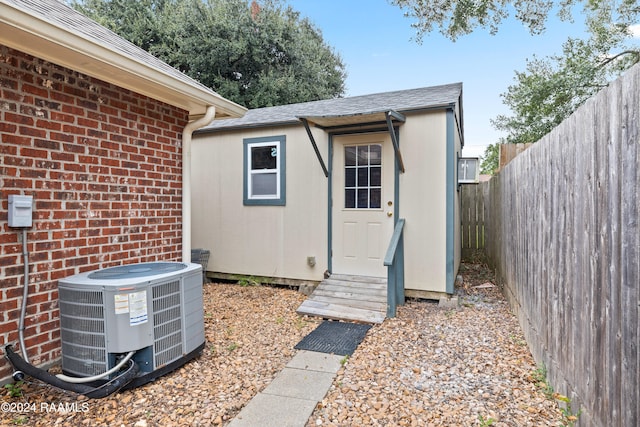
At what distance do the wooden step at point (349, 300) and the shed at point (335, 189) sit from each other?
0.24 meters

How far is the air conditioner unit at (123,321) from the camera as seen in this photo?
259cm

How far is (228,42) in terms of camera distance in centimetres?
1390

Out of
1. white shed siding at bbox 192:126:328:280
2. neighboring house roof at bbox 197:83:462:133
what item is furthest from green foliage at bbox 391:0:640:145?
white shed siding at bbox 192:126:328:280

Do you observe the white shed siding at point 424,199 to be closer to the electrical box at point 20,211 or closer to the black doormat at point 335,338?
the black doormat at point 335,338

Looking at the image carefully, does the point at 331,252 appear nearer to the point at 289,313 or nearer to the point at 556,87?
the point at 289,313

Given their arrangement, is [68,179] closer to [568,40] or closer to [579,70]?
[579,70]

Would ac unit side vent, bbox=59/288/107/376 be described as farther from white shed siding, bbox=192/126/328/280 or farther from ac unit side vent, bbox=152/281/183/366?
white shed siding, bbox=192/126/328/280

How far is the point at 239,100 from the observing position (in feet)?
47.8

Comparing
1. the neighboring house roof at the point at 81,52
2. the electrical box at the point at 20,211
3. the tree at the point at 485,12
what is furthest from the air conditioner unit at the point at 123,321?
the tree at the point at 485,12

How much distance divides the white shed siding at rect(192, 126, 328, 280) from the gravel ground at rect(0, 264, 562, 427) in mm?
1603

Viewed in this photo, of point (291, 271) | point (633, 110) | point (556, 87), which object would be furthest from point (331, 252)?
point (556, 87)

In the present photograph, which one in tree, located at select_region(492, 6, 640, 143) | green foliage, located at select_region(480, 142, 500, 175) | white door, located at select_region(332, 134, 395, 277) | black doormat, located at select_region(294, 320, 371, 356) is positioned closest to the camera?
black doormat, located at select_region(294, 320, 371, 356)

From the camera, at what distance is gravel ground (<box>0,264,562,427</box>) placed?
7.82ft

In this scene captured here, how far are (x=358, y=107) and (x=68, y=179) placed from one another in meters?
4.30
